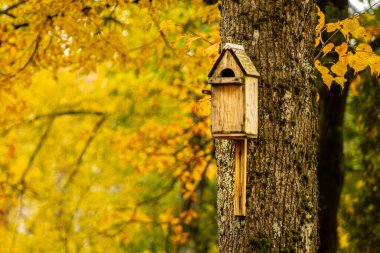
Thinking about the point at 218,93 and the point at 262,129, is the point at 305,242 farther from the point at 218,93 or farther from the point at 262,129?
the point at 218,93

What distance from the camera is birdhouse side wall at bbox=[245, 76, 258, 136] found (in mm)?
3695

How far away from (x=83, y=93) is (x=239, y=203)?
10.0 metres

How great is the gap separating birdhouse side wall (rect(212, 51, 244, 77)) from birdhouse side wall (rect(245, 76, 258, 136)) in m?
0.07

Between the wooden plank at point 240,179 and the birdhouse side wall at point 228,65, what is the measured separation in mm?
380

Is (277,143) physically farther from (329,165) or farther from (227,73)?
(329,165)

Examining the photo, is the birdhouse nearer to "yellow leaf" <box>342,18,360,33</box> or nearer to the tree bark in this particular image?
"yellow leaf" <box>342,18,360,33</box>

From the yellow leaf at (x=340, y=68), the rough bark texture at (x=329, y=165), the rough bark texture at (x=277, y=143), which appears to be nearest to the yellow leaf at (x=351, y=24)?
the yellow leaf at (x=340, y=68)

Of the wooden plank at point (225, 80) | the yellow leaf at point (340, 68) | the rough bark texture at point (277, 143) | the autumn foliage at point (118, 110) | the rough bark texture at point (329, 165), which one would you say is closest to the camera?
the wooden plank at point (225, 80)

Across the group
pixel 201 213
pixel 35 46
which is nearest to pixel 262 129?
pixel 35 46

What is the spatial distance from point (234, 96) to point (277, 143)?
371 millimetres

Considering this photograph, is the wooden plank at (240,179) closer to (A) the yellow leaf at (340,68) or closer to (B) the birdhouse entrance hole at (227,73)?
(B) the birdhouse entrance hole at (227,73)

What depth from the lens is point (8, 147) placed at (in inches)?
528

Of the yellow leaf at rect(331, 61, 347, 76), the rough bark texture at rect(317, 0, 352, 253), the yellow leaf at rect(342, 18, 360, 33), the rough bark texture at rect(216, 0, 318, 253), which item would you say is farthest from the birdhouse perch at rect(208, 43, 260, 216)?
the rough bark texture at rect(317, 0, 352, 253)

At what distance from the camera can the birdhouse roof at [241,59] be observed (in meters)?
3.69
